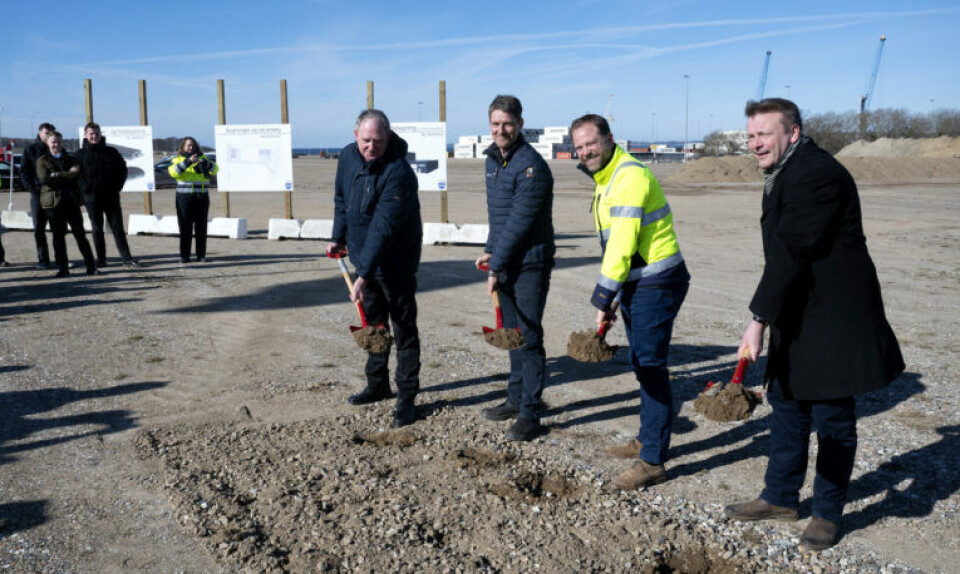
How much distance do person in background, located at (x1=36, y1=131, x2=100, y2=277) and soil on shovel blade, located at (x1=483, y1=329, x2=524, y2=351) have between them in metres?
7.62

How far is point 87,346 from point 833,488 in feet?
20.8

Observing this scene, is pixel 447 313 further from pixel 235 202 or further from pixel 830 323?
pixel 235 202

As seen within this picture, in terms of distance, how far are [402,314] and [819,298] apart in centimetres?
269

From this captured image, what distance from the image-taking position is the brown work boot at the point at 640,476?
3949mm

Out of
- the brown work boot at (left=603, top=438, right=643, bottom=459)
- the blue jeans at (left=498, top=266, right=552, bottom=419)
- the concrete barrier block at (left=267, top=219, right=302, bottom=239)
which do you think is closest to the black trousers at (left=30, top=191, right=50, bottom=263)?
the concrete barrier block at (left=267, top=219, right=302, bottom=239)

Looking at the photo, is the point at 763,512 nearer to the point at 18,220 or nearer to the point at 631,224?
the point at 631,224

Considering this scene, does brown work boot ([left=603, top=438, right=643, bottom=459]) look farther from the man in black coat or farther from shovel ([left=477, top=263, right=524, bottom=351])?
the man in black coat

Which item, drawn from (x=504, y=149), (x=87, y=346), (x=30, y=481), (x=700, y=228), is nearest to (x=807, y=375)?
(x=504, y=149)

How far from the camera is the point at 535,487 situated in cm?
401

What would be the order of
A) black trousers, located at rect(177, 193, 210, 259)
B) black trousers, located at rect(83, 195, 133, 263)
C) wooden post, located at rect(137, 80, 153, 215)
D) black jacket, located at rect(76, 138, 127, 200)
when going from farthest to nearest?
1. wooden post, located at rect(137, 80, 153, 215)
2. black trousers, located at rect(177, 193, 210, 259)
3. black trousers, located at rect(83, 195, 133, 263)
4. black jacket, located at rect(76, 138, 127, 200)

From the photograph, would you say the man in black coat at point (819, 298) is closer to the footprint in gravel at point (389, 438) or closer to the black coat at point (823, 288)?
the black coat at point (823, 288)

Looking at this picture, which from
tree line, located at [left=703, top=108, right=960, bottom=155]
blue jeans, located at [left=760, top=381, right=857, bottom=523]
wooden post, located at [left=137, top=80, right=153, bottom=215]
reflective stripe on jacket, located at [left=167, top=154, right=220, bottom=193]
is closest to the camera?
blue jeans, located at [left=760, top=381, right=857, bottom=523]

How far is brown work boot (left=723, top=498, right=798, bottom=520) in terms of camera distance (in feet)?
11.8

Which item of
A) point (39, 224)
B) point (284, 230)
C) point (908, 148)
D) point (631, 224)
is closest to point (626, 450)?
point (631, 224)
